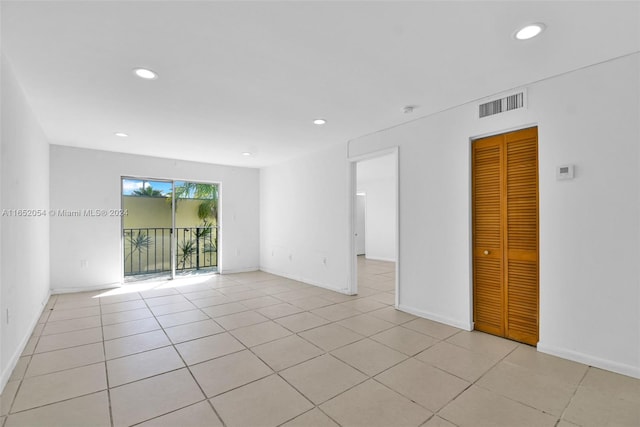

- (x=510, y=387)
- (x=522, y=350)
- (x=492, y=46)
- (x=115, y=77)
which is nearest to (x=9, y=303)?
(x=115, y=77)

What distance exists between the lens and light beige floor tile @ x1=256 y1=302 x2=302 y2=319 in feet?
12.7

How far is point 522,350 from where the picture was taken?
2791 millimetres

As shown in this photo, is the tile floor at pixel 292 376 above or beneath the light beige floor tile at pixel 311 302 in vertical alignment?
above

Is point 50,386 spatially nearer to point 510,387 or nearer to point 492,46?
point 510,387

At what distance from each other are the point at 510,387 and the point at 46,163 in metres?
6.54

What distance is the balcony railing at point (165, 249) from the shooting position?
6172 mm

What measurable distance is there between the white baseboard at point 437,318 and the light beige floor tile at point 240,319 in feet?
6.04

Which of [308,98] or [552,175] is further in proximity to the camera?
[308,98]

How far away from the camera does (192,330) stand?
3348 mm

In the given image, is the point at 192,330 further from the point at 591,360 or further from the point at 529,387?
the point at 591,360

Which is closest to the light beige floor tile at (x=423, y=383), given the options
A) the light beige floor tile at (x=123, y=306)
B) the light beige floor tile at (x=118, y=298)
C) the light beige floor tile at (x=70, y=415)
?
the light beige floor tile at (x=70, y=415)

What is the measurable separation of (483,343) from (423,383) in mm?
1101

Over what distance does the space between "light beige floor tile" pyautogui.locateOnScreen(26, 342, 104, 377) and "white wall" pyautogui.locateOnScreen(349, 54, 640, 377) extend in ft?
12.2

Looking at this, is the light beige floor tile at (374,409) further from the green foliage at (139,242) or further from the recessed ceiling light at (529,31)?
the green foliage at (139,242)
